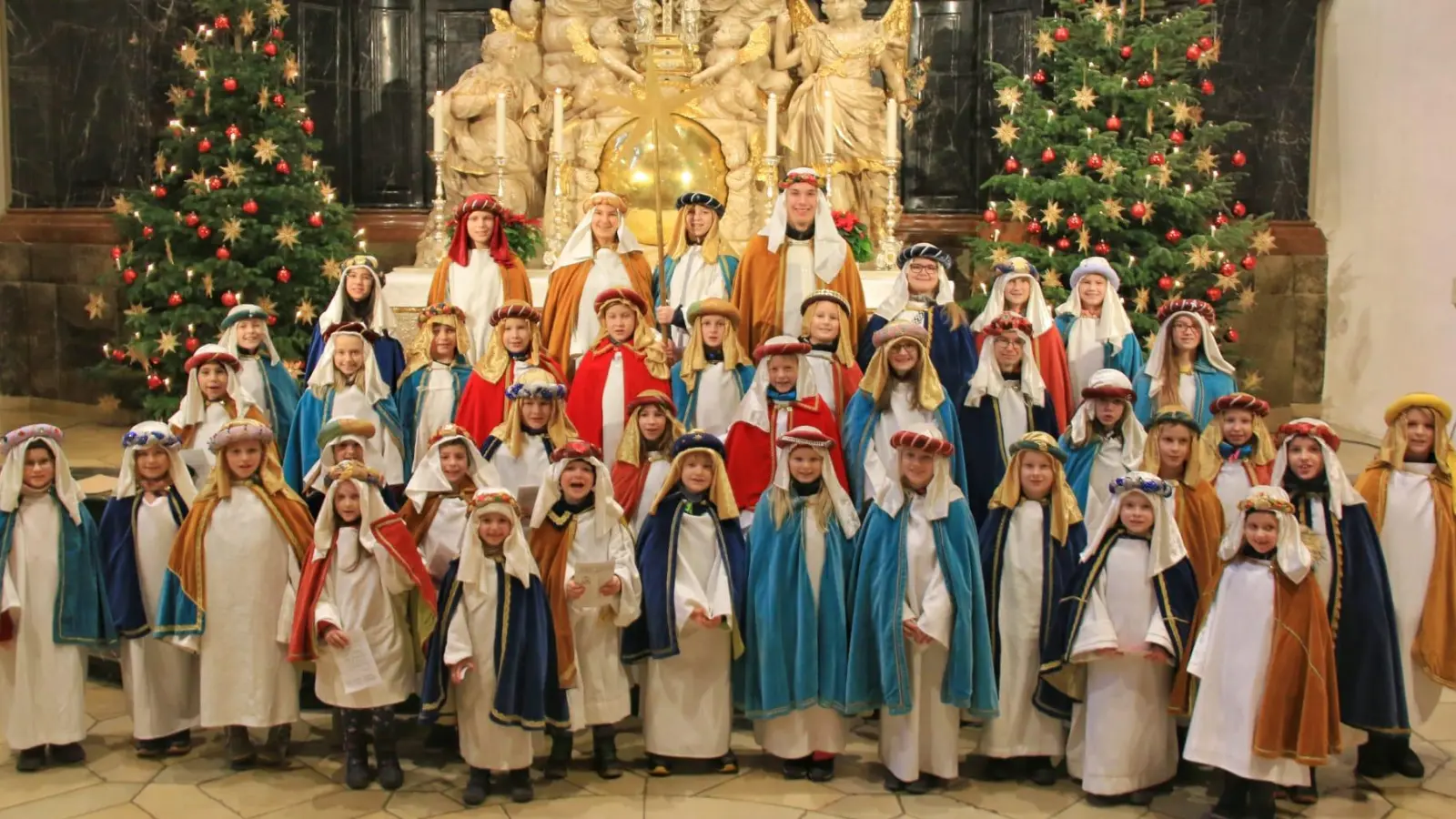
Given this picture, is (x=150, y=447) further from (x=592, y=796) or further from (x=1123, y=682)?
(x=1123, y=682)

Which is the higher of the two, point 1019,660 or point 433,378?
point 433,378

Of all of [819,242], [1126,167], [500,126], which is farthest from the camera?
[1126,167]

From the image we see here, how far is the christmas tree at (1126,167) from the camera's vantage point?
1112 centimetres

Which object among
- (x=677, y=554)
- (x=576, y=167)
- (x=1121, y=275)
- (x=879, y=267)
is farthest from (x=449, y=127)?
(x=677, y=554)

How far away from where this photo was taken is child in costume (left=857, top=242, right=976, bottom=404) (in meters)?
7.46

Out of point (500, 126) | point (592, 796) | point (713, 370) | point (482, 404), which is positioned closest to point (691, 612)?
point (592, 796)

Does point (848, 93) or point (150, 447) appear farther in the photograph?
point (848, 93)

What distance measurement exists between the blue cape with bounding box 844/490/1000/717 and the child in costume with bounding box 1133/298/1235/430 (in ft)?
5.83

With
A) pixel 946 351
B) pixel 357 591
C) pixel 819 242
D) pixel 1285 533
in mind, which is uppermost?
pixel 819 242

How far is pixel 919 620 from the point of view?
20.3ft

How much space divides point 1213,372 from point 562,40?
21.0 ft

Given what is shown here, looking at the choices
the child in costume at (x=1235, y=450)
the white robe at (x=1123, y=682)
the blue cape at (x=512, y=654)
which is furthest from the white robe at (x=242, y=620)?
the child in costume at (x=1235, y=450)

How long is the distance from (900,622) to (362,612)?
7.02ft

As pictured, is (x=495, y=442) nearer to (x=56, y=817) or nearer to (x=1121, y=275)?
(x=56, y=817)
